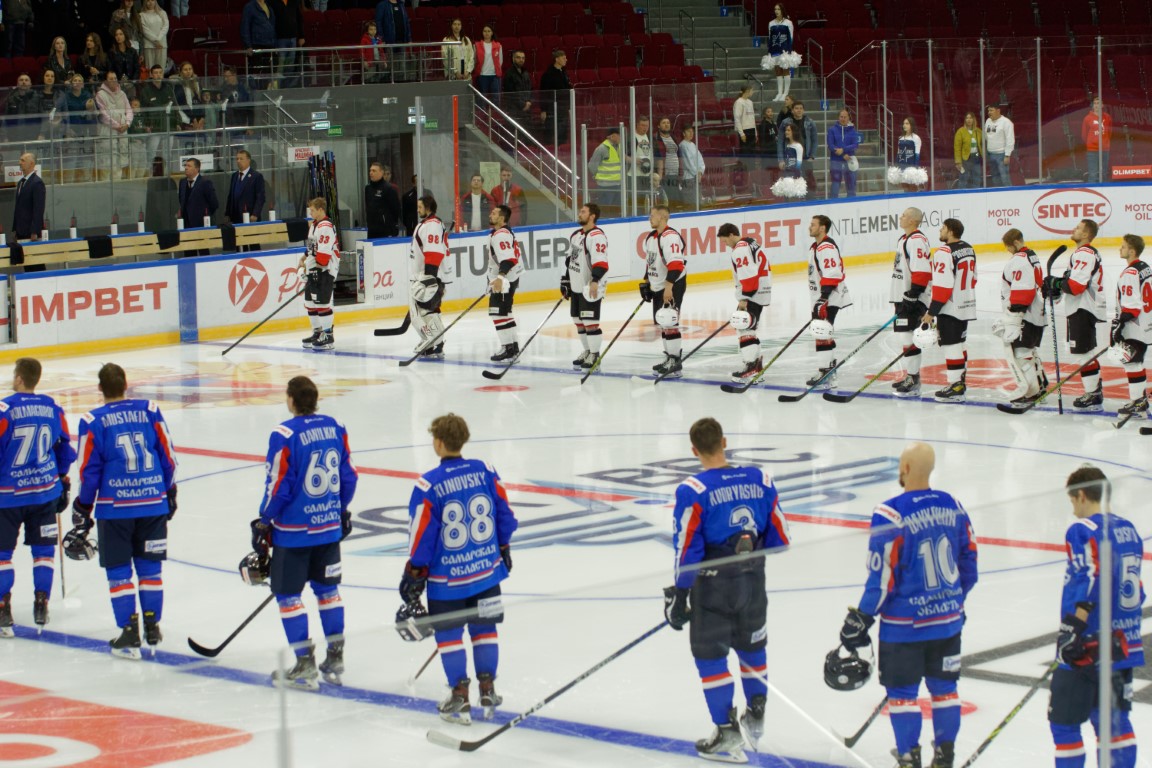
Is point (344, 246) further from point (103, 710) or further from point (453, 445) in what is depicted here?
point (103, 710)

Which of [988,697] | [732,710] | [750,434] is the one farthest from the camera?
[750,434]

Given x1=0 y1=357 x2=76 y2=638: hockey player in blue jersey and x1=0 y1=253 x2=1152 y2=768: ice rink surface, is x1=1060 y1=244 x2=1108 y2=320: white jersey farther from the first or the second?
x1=0 y1=357 x2=76 y2=638: hockey player in blue jersey

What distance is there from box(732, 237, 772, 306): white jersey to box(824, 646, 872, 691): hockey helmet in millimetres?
8788

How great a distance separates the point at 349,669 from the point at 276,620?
10.8 feet

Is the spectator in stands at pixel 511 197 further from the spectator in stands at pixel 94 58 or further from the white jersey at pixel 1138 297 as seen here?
the white jersey at pixel 1138 297

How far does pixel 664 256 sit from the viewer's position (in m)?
13.9

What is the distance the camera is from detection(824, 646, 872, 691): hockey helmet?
4629mm

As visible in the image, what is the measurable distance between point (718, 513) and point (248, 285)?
12347 millimetres

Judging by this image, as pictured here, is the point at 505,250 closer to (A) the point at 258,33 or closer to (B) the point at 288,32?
(A) the point at 258,33

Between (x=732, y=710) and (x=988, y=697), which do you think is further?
(x=988, y=697)

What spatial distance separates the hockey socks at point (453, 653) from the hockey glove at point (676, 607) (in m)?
0.55

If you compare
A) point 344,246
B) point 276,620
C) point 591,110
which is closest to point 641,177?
point 591,110

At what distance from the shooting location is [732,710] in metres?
4.70

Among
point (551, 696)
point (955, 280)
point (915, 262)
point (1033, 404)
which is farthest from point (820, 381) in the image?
point (551, 696)
